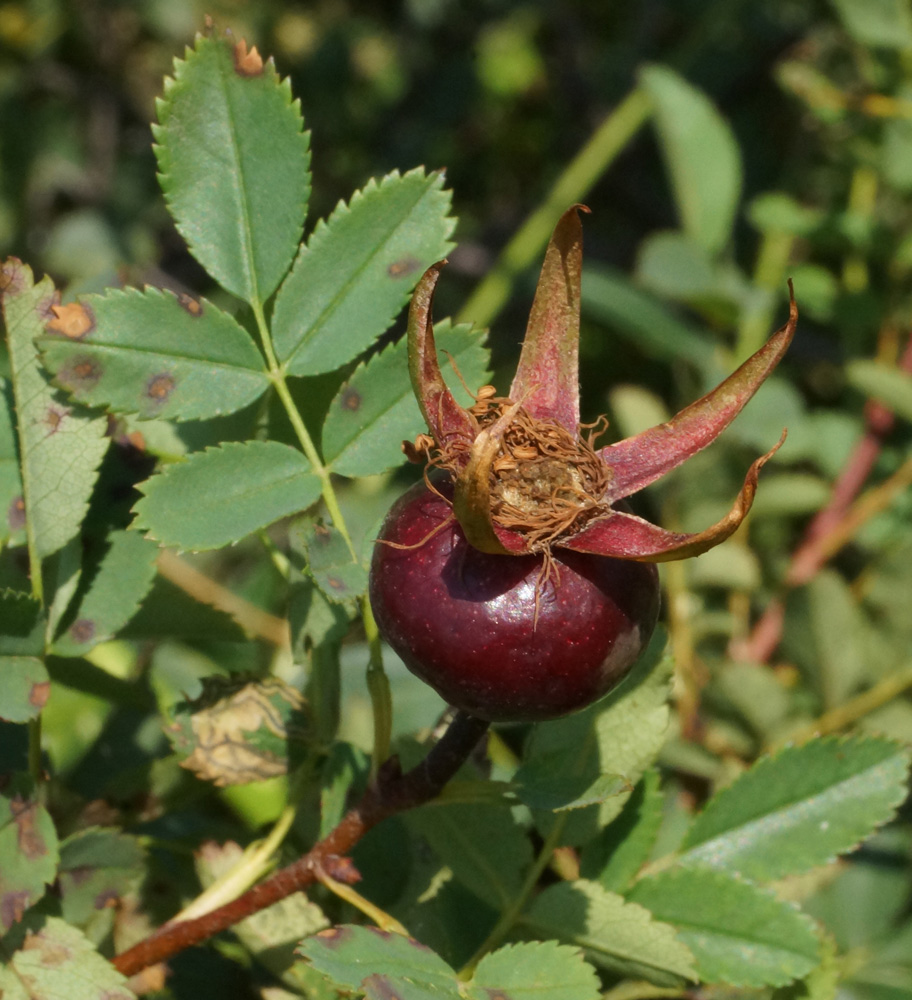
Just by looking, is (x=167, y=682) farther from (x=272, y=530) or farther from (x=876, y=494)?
(x=876, y=494)

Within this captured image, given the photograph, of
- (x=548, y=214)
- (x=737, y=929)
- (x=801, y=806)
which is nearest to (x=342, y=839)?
(x=737, y=929)

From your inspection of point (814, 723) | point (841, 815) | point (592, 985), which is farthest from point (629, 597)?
point (814, 723)

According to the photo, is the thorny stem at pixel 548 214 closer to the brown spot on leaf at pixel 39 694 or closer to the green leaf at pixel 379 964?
the brown spot on leaf at pixel 39 694

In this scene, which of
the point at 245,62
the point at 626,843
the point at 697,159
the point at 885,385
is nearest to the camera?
the point at 245,62

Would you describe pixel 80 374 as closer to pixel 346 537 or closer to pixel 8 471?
pixel 8 471

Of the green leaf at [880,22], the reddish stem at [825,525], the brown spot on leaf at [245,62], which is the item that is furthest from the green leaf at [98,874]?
the green leaf at [880,22]

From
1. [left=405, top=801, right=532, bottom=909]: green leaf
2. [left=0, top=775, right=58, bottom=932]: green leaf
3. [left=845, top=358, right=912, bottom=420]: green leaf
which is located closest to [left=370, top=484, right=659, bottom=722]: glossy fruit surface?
[left=405, top=801, right=532, bottom=909]: green leaf
